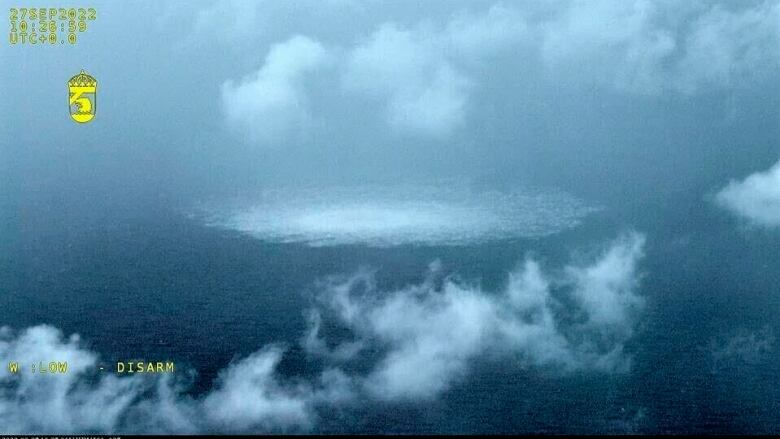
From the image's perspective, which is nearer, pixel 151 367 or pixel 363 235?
pixel 151 367

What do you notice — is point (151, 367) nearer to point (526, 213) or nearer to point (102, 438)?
point (102, 438)

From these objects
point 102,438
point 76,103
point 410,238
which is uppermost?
point 76,103

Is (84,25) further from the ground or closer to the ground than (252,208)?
further from the ground

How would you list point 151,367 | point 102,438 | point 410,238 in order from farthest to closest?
point 410,238, point 151,367, point 102,438

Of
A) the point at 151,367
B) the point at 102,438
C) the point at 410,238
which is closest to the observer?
the point at 102,438

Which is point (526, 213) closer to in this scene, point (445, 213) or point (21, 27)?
point (445, 213)

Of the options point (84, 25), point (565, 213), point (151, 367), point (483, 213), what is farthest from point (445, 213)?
point (84, 25)
